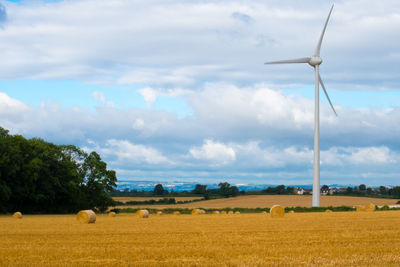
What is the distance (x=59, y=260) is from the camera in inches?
656

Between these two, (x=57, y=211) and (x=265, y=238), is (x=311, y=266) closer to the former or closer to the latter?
(x=265, y=238)

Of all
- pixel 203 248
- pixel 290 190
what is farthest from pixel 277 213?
pixel 290 190

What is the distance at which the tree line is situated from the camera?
59875 mm

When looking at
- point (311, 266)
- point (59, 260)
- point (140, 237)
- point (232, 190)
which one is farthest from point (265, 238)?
point (232, 190)

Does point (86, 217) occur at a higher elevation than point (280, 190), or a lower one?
lower

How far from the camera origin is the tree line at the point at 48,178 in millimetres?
59875

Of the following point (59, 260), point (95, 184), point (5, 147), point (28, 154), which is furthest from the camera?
point (95, 184)

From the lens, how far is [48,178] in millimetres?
63969

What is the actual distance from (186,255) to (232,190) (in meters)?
102

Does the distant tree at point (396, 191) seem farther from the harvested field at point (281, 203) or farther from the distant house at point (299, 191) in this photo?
the harvested field at point (281, 203)

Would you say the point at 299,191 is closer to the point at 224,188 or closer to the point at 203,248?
the point at 224,188

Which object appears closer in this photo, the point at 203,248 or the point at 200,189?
the point at 203,248

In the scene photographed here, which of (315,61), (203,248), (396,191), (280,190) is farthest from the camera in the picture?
(396,191)

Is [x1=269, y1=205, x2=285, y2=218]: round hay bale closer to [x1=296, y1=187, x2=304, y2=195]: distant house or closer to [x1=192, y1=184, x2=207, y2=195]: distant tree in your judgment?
[x1=296, y1=187, x2=304, y2=195]: distant house
